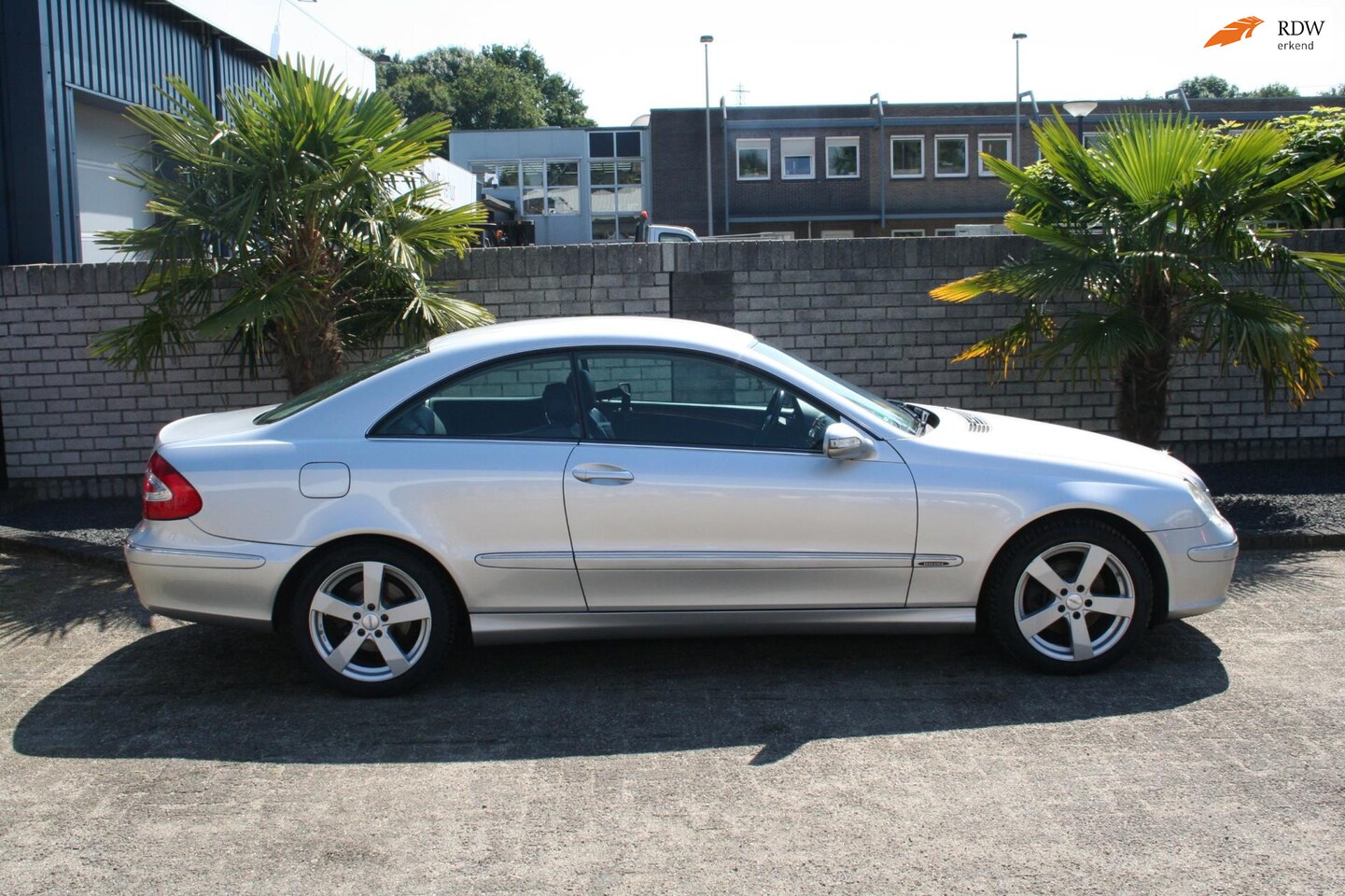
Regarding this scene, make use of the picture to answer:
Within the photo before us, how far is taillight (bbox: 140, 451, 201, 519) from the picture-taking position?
201 inches

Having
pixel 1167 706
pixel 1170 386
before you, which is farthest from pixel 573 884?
pixel 1170 386

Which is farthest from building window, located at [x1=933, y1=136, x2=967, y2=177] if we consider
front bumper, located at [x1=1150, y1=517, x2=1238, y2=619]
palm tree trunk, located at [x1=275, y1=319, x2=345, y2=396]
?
front bumper, located at [x1=1150, y1=517, x2=1238, y2=619]

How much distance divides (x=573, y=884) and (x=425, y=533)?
1.89 meters

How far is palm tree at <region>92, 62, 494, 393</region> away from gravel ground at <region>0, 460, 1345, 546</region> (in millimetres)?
1213

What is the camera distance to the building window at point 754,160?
46500 millimetres

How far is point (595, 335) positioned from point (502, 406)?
505 mm

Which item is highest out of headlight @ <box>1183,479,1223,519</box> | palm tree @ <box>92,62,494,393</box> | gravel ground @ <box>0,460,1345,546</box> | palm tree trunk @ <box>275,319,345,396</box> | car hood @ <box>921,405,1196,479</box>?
palm tree @ <box>92,62,494,393</box>

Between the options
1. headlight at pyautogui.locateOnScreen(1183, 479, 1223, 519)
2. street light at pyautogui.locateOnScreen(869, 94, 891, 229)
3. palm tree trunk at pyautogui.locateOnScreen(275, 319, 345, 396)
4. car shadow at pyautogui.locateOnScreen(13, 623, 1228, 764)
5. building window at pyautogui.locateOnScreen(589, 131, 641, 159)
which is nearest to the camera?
car shadow at pyautogui.locateOnScreen(13, 623, 1228, 764)

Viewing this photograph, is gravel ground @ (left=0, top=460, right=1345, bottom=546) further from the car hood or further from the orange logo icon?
the orange logo icon

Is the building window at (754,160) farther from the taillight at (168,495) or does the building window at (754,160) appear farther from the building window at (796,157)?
the taillight at (168,495)

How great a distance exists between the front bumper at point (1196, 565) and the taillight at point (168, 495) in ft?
13.1

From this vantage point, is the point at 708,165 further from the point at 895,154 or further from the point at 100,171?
the point at 100,171

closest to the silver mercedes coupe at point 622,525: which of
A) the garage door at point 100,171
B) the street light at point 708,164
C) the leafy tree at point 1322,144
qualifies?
the leafy tree at point 1322,144

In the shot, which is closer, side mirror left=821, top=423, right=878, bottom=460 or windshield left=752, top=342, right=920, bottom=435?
side mirror left=821, top=423, right=878, bottom=460
